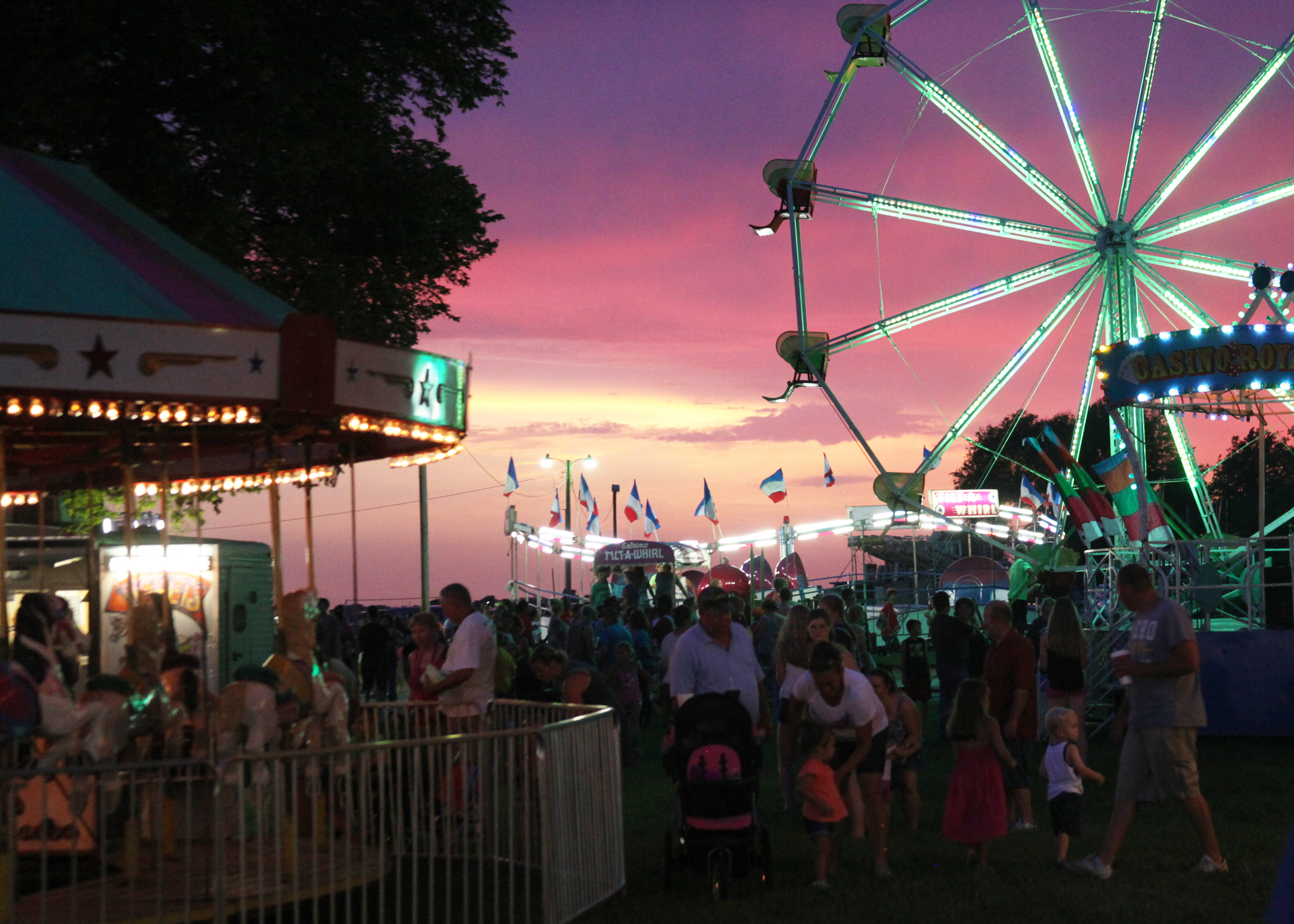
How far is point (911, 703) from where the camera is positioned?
28.2 feet

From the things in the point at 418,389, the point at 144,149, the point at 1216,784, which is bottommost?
the point at 1216,784

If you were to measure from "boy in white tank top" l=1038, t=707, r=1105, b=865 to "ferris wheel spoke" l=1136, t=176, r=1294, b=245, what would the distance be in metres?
17.0

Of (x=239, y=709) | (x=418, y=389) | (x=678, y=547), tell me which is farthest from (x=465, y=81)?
(x=678, y=547)

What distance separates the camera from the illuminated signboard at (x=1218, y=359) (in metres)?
13.4

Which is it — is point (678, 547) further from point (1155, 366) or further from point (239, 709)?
point (239, 709)

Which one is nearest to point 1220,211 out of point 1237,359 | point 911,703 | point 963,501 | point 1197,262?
point 1197,262

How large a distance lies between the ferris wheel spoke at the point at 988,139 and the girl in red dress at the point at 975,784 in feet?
56.5

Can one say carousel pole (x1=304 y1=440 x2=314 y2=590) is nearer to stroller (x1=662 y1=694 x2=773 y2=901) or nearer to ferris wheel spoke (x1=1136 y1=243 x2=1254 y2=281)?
stroller (x1=662 y1=694 x2=773 y2=901)

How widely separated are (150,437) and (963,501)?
5076cm

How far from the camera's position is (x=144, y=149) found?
1359 centimetres

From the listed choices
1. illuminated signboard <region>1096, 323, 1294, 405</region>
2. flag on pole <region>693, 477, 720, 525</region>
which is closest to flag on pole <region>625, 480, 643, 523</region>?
flag on pole <region>693, 477, 720, 525</region>

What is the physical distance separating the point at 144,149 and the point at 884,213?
42.9ft

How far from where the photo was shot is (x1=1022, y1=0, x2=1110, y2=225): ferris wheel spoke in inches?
883

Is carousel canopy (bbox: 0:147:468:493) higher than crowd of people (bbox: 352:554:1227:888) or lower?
higher
